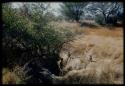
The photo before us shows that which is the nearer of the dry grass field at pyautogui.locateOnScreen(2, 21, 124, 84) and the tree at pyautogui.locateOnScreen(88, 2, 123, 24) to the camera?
the dry grass field at pyautogui.locateOnScreen(2, 21, 124, 84)

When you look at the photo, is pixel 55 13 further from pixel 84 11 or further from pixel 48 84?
pixel 48 84

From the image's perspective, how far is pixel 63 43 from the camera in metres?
13.0

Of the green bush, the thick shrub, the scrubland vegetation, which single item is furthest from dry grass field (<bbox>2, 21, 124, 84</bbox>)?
the green bush

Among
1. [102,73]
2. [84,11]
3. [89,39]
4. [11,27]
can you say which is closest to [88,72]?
[102,73]

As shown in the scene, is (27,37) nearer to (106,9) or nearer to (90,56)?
(90,56)

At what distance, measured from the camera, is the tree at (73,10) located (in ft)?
40.8

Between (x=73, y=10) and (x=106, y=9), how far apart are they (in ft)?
4.19

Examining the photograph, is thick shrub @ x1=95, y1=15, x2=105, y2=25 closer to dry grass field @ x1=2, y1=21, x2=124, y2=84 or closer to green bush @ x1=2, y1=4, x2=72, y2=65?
dry grass field @ x1=2, y1=21, x2=124, y2=84

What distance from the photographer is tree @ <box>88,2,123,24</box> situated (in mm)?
12234

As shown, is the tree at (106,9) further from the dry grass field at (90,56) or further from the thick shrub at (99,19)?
the dry grass field at (90,56)

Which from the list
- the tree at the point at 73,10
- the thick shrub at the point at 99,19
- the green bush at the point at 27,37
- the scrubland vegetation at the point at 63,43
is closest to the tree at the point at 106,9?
the scrubland vegetation at the point at 63,43

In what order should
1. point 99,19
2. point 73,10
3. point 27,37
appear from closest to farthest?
point 99,19 < point 27,37 < point 73,10

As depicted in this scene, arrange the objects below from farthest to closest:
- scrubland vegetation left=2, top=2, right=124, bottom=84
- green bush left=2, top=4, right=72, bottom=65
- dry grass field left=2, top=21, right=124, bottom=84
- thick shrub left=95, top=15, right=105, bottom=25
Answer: green bush left=2, top=4, right=72, bottom=65
thick shrub left=95, top=15, right=105, bottom=25
scrubland vegetation left=2, top=2, right=124, bottom=84
dry grass field left=2, top=21, right=124, bottom=84

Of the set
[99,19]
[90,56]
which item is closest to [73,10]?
[99,19]
